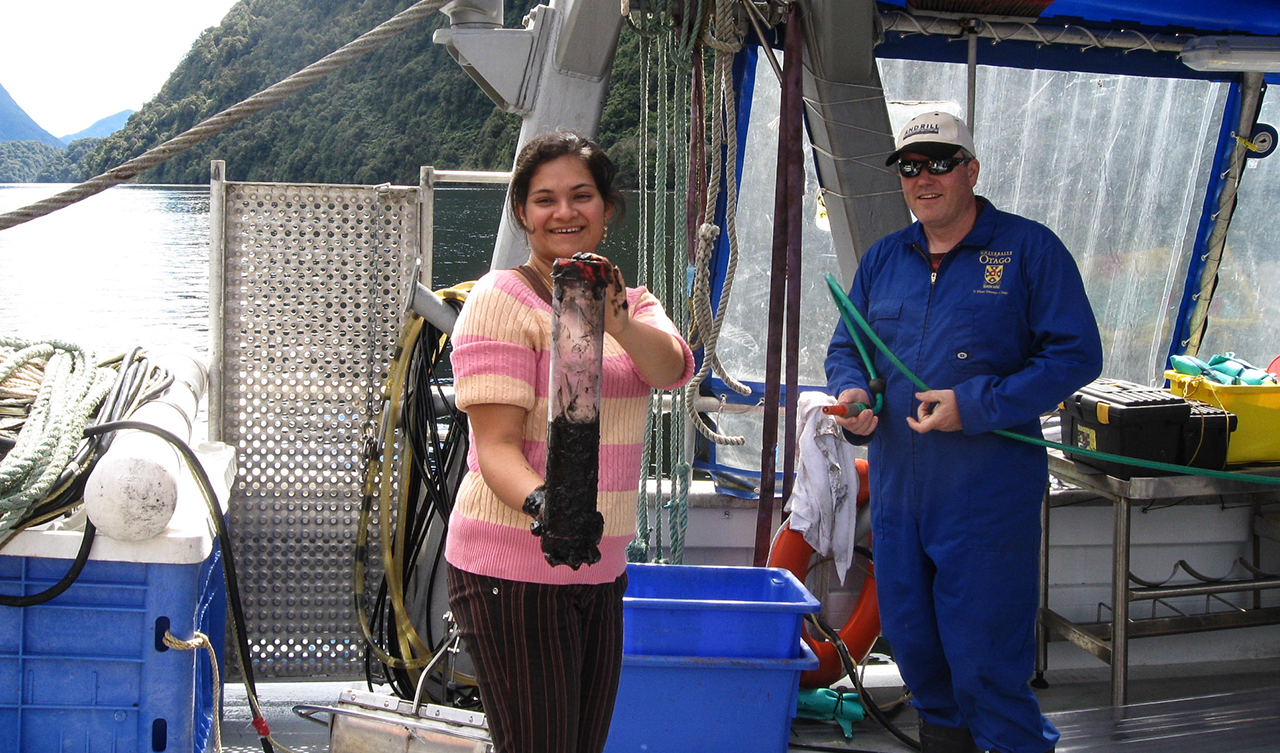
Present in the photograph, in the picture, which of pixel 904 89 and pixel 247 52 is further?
pixel 247 52

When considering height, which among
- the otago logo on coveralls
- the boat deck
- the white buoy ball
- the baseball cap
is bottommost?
the boat deck

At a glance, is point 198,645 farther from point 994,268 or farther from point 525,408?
point 994,268

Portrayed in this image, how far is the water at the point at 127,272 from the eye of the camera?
17438 mm

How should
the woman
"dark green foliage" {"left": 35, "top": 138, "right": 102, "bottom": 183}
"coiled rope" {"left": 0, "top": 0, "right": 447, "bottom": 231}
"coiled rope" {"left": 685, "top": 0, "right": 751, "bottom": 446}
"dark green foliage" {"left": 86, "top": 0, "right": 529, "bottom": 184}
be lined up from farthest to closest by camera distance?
1. "dark green foliage" {"left": 35, "top": 138, "right": 102, "bottom": 183}
2. "dark green foliage" {"left": 86, "top": 0, "right": 529, "bottom": 184}
3. "coiled rope" {"left": 685, "top": 0, "right": 751, "bottom": 446}
4. "coiled rope" {"left": 0, "top": 0, "right": 447, "bottom": 231}
5. the woman

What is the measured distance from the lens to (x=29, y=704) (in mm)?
2127

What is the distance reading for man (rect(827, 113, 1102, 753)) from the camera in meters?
2.47

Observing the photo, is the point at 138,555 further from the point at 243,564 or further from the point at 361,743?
the point at 243,564

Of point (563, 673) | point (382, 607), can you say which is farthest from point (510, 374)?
point (382, 607)

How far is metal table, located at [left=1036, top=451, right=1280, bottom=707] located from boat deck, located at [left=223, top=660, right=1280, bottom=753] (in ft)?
0.45

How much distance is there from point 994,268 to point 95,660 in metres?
2.27

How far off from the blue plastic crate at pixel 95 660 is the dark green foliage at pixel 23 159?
125 meters

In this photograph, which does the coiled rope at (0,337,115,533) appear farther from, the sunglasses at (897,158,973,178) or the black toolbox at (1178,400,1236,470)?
the black toolbox at (1178,400,1236,470)

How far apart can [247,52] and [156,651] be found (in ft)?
272

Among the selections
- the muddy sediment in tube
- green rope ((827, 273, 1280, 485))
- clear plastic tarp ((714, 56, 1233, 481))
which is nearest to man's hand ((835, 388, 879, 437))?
green rope ((827, 273, 1280, 485))
